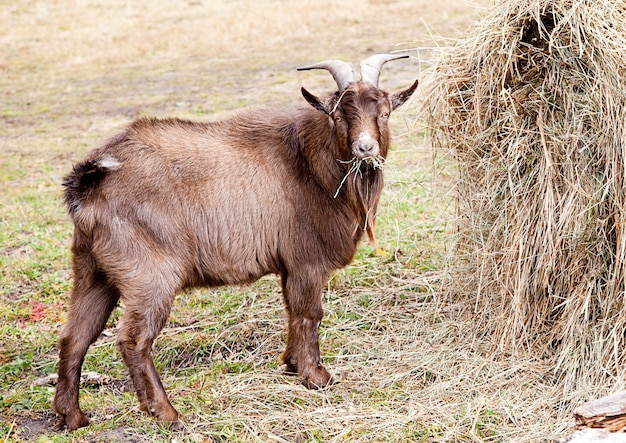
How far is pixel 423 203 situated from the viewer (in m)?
8.33

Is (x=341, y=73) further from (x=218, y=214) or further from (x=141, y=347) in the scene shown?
(x=141, y=347)

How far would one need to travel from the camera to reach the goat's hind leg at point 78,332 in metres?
4.95

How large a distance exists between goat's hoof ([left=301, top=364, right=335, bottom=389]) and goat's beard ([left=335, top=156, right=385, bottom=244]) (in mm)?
1032

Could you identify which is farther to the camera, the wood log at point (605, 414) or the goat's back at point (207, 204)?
the goat's back at point (207, 204)

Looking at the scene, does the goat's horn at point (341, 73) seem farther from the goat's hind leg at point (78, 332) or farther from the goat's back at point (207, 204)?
the goat's hind leg at point (78, 332)

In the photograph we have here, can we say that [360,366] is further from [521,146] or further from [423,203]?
[423,203]

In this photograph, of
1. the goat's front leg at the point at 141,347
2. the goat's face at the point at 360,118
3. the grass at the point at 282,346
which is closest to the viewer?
the grass at the point at 282,346

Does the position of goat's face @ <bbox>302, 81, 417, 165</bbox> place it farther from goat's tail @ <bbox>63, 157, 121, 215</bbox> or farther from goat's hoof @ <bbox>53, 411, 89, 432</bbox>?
goat's hoof @ <bbox>53, 411, 89, 432</bbox>

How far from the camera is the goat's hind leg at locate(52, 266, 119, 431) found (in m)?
4.95

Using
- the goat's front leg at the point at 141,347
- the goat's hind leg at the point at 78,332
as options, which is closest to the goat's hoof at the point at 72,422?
the goat's hind leg at the point at 78,332

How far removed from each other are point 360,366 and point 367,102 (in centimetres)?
186

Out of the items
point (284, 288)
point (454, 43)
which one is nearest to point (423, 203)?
point (454, 43)

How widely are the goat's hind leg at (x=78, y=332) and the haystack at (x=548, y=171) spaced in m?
2.65

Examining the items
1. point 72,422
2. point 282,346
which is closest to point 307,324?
point 282,346
